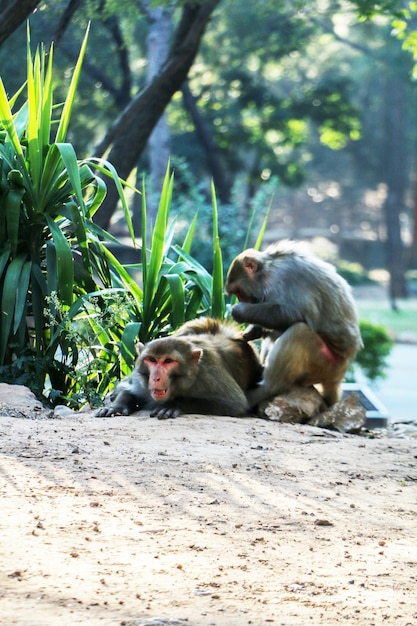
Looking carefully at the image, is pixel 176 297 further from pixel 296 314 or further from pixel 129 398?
pixel 129 398

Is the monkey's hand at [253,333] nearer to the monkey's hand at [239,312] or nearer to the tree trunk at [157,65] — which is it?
the monkey's hand at [239,312]

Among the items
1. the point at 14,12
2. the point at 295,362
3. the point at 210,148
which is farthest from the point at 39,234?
the point at 210,148

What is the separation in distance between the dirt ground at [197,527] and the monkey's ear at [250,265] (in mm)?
1453

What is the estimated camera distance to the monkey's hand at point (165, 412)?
539cm

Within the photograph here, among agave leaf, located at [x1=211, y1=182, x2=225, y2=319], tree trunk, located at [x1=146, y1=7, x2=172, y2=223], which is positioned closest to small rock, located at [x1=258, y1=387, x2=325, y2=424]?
agave leaf, located at [x1=211, y1=182, x2=225, y2=319]

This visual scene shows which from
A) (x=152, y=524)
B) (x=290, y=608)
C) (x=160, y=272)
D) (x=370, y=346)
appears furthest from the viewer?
(x=370, y=346)

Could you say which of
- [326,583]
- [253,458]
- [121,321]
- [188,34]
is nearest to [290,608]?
[326,583]

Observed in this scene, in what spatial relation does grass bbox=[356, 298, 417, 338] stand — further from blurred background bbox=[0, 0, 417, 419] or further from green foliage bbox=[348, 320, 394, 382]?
green foliage bbox=[348, 320, 394, 382]

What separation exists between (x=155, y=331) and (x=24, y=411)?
4.83 feet

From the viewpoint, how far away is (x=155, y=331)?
21.9 ft

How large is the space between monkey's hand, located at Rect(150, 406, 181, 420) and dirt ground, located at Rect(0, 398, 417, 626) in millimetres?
141

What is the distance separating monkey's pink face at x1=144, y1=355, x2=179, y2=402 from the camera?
17.8 ft

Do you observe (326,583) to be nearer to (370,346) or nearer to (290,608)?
(290,608)

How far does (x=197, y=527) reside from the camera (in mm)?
3488
